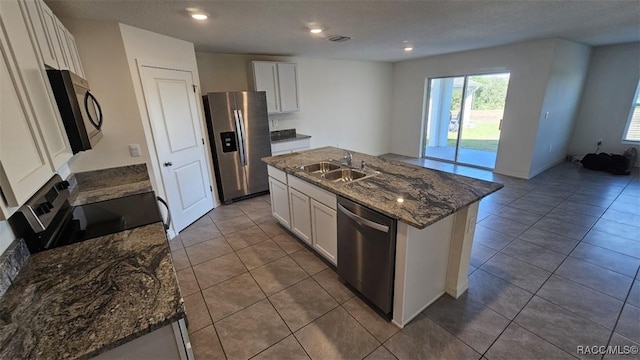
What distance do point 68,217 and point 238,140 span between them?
8.29 ft

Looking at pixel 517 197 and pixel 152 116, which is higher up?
pixel 152 116

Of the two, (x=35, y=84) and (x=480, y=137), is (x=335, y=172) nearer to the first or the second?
(x=35, y=84)

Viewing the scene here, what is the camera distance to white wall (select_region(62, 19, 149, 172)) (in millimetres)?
2408

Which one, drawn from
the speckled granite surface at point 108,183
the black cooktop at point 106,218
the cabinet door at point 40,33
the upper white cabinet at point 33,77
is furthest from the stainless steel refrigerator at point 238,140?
the upper white cabinet at point 33,77

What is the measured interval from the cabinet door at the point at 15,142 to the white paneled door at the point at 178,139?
1.97 metres

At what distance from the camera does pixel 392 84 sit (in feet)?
22.8

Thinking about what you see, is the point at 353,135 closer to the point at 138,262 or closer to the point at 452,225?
the point at 452,225

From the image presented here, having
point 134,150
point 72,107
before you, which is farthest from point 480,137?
point 72,107

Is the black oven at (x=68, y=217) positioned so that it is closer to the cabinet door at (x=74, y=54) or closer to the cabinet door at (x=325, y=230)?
the cabinet door at (x=74, y=54)

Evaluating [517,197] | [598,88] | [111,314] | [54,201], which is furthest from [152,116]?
[598,88]

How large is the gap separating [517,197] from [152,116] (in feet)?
17.1

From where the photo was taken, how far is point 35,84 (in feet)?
3.90

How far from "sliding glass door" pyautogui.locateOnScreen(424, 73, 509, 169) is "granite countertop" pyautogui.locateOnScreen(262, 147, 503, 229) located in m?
3.97

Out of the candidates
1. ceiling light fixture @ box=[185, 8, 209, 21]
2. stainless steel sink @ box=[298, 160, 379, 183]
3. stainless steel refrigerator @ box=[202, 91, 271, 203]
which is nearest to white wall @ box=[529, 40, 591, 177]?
stainless steel sink @ box=[298, 160, 379, 183]
